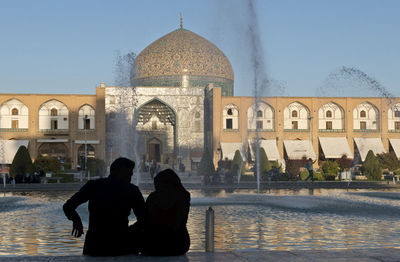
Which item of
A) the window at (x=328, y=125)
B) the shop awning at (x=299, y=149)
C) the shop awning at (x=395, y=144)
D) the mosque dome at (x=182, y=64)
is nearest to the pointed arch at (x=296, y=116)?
the shop awning at (x=299, y=149)

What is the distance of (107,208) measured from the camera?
457 cm

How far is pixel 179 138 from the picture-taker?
1452 inches

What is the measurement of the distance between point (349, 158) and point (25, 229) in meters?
30.0

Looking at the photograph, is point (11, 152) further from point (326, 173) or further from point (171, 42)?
point (326, 173)

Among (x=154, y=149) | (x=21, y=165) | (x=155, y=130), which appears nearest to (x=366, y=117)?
(x=155, y=130)

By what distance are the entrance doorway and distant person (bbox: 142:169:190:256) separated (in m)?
34.1

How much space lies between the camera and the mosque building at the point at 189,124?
3600cm

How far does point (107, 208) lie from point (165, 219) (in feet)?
1.64

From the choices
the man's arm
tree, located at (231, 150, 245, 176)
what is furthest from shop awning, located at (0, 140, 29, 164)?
the man's arm

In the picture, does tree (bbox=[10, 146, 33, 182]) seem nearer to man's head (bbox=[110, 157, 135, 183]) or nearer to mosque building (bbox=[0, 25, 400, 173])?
mosque building (bbox=[0, 25, 400, 173])

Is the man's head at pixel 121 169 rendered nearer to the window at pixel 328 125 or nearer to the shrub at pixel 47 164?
the shrub at pixel 47 164

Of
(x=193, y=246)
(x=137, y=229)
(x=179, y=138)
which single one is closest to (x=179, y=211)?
(x=137, y=229)

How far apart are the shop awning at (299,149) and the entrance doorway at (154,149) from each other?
8.71 m

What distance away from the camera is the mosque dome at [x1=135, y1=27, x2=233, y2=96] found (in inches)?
1567
